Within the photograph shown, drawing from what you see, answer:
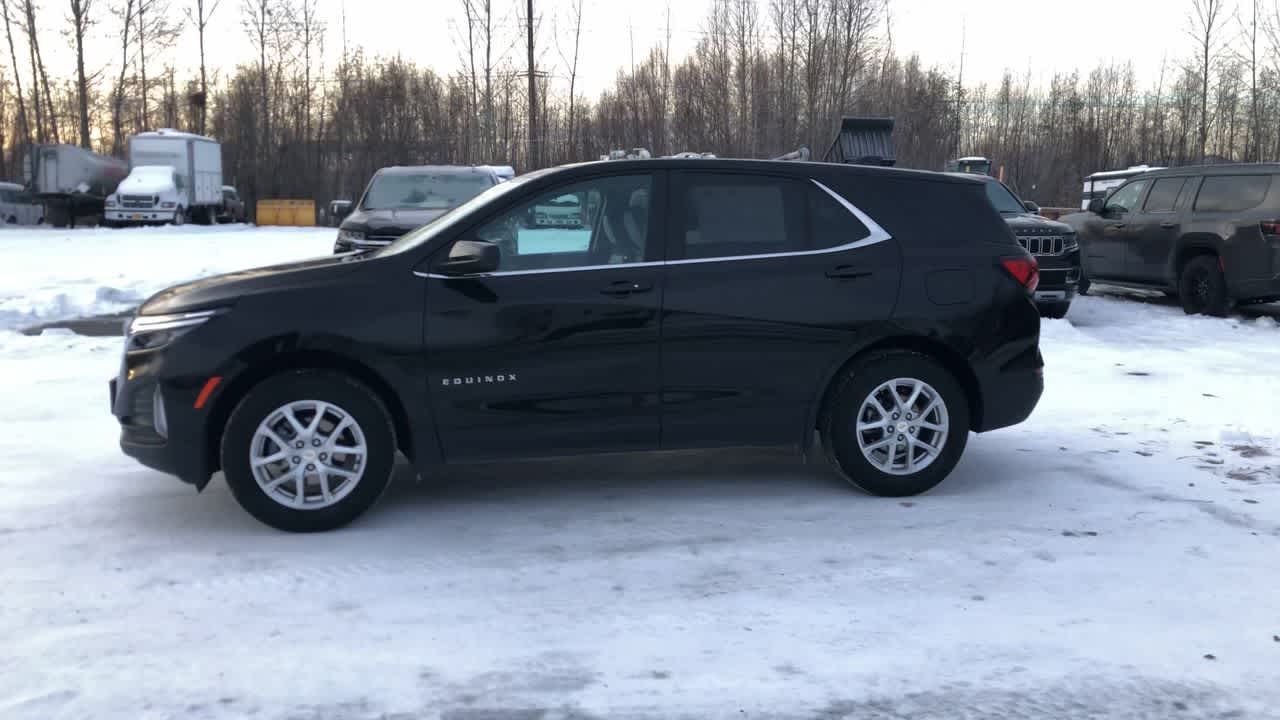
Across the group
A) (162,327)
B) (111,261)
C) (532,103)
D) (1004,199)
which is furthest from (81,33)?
(162,327)

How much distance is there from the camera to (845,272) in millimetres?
5609

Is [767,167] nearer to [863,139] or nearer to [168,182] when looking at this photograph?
[863,139]

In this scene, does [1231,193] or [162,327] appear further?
[1231,193]

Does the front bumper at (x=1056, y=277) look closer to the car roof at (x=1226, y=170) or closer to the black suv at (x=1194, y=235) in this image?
the black suv at (x=1194, y=235)

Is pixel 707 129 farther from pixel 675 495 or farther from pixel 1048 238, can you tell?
pixel 675 495

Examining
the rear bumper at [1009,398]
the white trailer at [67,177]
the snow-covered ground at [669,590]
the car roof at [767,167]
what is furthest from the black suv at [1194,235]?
the white trailer at [67,177]

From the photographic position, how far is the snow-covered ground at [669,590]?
3.49 m

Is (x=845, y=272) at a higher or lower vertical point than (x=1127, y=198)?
lower

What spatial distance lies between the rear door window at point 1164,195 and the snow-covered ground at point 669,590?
322 inches

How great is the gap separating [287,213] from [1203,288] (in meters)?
35.6

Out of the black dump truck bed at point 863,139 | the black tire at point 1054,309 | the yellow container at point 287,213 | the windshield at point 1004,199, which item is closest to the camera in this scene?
the black tire at point 1054,309

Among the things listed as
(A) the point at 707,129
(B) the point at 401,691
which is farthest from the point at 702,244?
(A) the point at 707,129

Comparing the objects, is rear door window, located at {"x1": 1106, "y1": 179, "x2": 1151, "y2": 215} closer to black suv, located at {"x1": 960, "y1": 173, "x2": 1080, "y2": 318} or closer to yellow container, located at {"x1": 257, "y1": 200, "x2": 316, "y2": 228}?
black suv, located at {"x1": 960, "y1": 173, "x2": 1080, "y2": 318}

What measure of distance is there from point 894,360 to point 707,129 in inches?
1433
